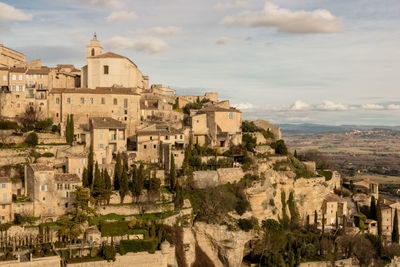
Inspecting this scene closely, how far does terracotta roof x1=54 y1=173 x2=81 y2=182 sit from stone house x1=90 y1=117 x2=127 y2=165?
6.12 m

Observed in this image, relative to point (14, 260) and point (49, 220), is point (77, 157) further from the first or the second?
point (14, 260)

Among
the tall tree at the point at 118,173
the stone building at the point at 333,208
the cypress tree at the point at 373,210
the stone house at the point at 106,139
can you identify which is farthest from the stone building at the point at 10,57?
the cypress tree at the point at 373,210

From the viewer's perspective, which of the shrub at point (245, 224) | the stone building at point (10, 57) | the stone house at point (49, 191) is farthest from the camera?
the stone building at point (10, 57)

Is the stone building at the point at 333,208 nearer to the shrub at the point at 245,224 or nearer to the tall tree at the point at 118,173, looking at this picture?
the shrub at the point at 245,224

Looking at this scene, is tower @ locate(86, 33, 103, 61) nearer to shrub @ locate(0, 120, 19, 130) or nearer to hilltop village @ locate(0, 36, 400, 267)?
hilltop village @ locate(0, 36, 400, 267)

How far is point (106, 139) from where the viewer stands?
49406 millimetres

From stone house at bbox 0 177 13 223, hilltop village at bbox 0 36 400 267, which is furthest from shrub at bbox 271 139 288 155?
stone house at bbox 0 177 13 223

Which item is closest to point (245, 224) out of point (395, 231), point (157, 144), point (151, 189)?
point (151, 189)

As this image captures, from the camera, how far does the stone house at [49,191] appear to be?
39.3 m

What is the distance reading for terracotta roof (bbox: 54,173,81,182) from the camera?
132ft

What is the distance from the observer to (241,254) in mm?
43688

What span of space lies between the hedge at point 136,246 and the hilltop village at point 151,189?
0.41 feet

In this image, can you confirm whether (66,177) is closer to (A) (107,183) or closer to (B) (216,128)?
(A) (107,183)

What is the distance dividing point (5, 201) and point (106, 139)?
14317 mm
